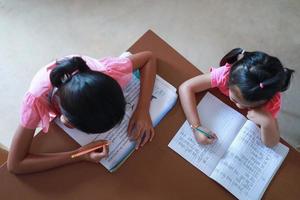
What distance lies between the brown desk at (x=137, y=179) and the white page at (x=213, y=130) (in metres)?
0.02

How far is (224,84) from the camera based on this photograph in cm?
112

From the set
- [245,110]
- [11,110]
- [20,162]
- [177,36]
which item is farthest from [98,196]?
[177,36]

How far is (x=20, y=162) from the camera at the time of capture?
99cm

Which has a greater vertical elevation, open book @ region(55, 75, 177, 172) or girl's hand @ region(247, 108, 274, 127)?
girl's hand @ region(247, 108, 274, 127)

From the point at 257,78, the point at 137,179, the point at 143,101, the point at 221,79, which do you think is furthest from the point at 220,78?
the point at 137,179

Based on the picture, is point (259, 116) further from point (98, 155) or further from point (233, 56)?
point (98, 155)

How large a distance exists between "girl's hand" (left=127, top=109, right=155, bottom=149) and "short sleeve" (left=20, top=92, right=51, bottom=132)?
0.24 m

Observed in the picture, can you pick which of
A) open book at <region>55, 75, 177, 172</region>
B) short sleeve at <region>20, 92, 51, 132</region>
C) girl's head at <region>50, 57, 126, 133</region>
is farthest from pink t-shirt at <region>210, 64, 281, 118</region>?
short sleeve at <region>20, 92, 51, 132</region>

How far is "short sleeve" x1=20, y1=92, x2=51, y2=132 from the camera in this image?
102cm

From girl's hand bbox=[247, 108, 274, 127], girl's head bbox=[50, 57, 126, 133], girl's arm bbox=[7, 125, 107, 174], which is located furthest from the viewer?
girl's hand bbox=[247, 108, 274, 127]

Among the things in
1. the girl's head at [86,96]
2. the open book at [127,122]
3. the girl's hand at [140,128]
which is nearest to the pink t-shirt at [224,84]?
the open book at [127,122]

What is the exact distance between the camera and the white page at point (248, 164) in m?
1.04

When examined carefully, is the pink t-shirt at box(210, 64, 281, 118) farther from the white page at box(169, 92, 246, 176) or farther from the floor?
the floor

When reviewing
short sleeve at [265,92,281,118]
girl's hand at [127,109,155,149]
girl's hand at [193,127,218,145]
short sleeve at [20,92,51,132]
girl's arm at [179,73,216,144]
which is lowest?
short sleeve at [20,92,51,132]
